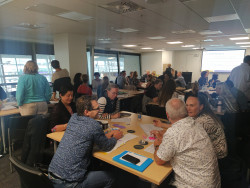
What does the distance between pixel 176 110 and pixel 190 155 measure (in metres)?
0.39

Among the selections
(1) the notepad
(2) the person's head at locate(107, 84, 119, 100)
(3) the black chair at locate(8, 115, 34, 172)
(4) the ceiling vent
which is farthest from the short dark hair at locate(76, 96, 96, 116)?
(4) the ceiling vent

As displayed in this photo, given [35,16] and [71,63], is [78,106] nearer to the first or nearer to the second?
[35,16]

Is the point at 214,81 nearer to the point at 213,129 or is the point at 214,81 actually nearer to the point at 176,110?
the point at 213,129

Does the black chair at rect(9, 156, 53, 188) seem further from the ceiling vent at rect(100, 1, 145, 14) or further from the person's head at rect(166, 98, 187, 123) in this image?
the ceiling vent at rect(100, 1, 145, 14)

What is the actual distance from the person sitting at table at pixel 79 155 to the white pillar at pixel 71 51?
412 centimetres

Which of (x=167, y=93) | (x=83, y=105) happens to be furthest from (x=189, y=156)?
(x=167, y=93)

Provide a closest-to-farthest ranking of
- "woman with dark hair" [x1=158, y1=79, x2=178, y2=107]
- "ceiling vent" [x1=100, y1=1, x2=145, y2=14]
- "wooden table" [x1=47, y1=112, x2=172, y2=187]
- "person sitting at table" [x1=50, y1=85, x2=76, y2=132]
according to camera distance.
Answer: "wooden table" [x1=47, y1=112, x2=172, y2=187] < "person sitting at table" [x1=50, y1=85, x2=76, y2=132] < "ceiling vent" [x1=100, y1=1, x2=145, y2=14] < "woman with dark hair" [x1=158, y1=79, x2=178, y2=107]

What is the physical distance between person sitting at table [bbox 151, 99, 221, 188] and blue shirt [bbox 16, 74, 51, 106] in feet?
7.87

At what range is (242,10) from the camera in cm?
325

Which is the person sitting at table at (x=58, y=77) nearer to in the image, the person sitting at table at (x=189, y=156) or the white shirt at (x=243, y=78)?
the person sitting at table at (x=189, y=156)

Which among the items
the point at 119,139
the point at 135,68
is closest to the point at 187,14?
the point at 119,139

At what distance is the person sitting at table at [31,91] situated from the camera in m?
2.83

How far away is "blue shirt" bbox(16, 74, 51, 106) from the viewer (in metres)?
2.82

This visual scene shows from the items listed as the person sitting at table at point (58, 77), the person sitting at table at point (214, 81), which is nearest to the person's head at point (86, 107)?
the person sitting at table at point (58, 77)
